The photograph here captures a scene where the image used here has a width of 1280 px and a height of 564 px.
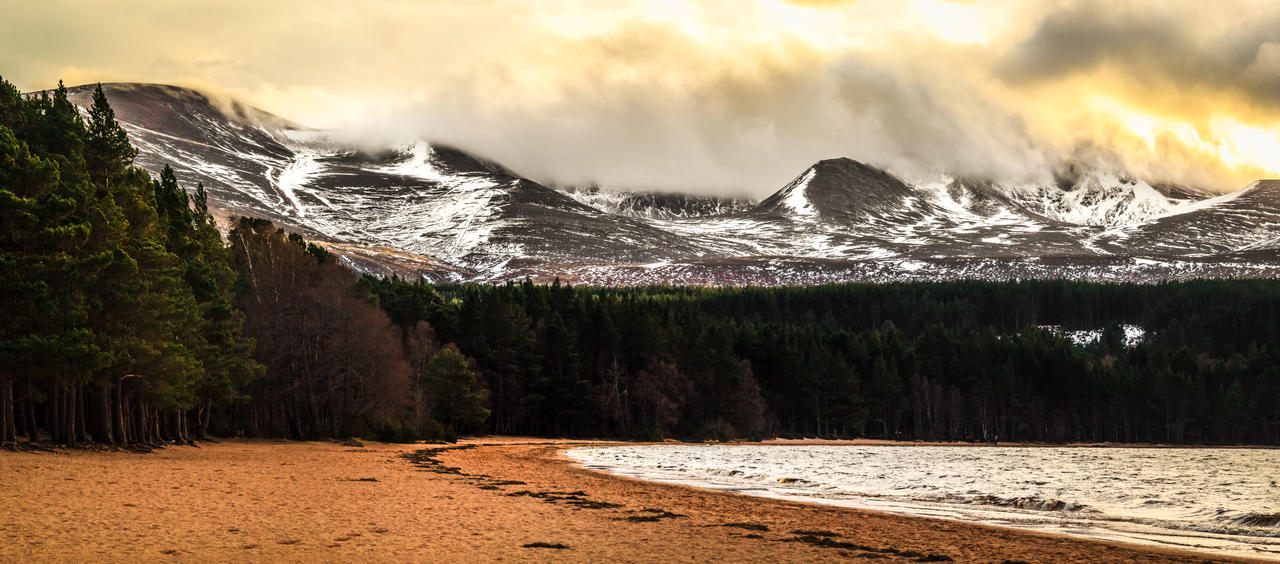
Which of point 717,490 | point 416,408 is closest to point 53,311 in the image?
point 717,490

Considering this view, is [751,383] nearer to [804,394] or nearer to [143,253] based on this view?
[804,394]

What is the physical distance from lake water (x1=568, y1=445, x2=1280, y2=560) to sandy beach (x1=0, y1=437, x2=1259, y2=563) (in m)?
3.00

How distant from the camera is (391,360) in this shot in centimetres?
7375

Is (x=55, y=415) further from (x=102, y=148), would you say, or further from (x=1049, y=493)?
(x=1049, y=493)

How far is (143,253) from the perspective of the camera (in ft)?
147

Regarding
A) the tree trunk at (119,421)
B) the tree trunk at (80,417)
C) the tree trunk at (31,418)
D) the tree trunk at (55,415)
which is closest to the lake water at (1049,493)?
the tree trunk at (119,421)

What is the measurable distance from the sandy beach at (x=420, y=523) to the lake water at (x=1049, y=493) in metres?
3.00

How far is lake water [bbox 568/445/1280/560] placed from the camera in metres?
28.3

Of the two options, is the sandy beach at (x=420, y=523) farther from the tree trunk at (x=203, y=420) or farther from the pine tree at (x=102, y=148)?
the tree trunk at (x=203, y=420)

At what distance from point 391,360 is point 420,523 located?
166ft

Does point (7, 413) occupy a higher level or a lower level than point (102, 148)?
lower

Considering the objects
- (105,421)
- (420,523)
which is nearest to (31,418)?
(105,421)

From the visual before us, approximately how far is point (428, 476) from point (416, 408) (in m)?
42.5

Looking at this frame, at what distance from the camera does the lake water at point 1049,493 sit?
2834cm
